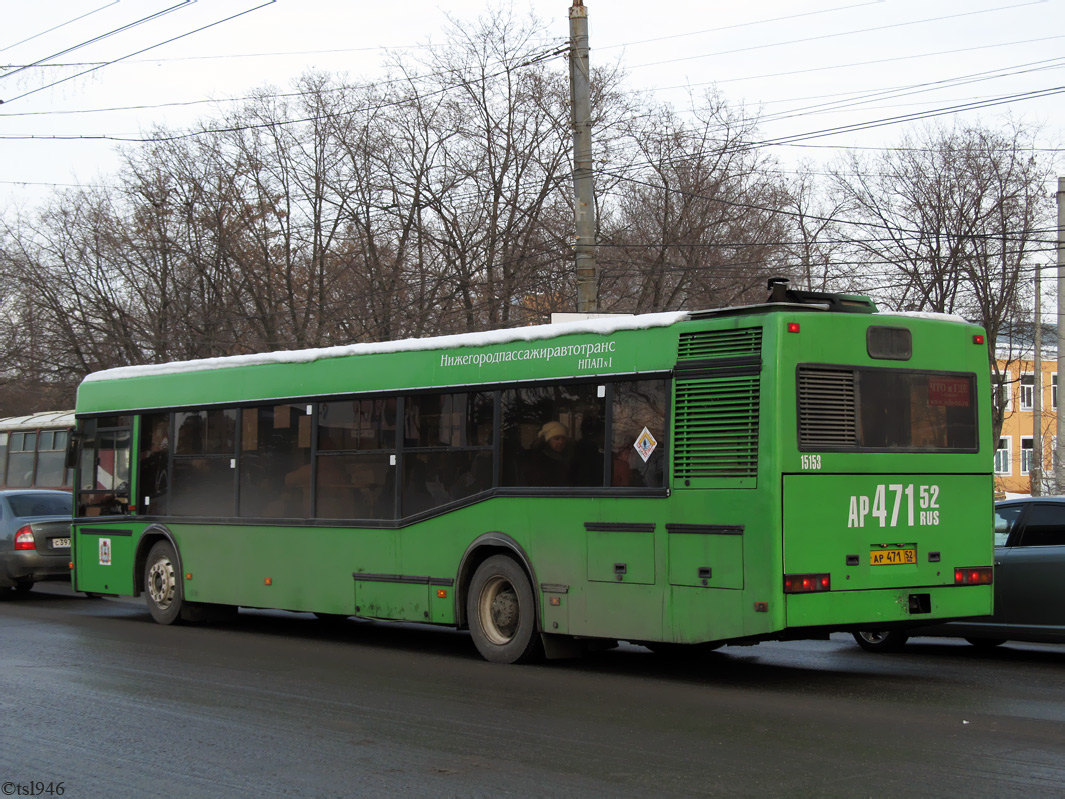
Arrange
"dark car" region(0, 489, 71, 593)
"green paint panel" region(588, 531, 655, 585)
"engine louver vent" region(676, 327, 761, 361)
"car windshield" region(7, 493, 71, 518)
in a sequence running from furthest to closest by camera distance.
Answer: "car windshield" region(7, 493, 71, 518)
"dark car" region(0, 489, 71, 593)
"green paint panel" region(588, 531, 655, 585)
"engine louver vent" region(676, 327, 761, 361)

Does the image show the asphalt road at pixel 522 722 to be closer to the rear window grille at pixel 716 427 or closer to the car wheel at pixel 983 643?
the car wheel at pixel 983 643

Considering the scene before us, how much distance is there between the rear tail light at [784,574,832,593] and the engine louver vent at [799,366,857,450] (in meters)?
0.93

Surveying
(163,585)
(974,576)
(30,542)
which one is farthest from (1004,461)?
(974,576)

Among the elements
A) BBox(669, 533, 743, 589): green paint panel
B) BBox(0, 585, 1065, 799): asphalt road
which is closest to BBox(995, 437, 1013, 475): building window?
BBox(0, 585, 1065, 799): asphalt road

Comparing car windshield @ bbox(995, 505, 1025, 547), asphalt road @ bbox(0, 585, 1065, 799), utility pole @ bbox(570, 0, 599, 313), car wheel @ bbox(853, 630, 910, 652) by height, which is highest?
utility pole @ bbox(570, 0, 599, 313)

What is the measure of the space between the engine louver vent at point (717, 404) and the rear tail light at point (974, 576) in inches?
83.6

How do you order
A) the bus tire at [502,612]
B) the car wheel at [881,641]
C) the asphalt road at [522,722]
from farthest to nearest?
the car wheel at [881,641]
the bus tire at [502,612]
the asphalt road at [522,722]

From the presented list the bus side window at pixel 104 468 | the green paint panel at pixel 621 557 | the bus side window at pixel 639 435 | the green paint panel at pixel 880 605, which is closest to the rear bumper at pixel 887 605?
the green paint panel at pixel 880 605

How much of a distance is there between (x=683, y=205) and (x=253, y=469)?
70.0ft

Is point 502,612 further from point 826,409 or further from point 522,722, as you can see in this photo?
point 826,409

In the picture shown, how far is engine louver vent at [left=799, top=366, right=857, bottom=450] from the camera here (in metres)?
9.15

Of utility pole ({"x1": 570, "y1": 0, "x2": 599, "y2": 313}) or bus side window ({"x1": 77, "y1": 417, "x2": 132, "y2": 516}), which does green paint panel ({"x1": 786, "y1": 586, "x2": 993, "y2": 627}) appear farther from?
bus side window ({"x1": 77, "y1": 417, "x2": 132, "y2": 516})

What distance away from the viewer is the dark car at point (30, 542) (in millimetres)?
18094

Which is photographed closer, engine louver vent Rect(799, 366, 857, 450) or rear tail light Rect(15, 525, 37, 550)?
engine louver vent Rect(799, 366, 857, 450)
